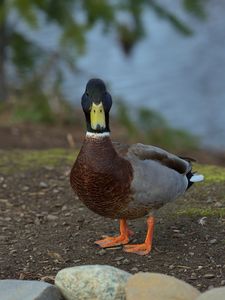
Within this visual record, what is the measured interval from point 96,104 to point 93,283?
95cm

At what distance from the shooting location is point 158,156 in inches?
160

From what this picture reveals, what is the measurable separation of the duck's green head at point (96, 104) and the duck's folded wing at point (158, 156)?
241 millimetres

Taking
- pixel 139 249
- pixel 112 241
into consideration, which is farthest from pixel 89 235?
pixel 139 249

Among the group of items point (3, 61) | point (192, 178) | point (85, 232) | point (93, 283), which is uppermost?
point (3, 61)

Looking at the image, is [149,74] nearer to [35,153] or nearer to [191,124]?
[191,124]

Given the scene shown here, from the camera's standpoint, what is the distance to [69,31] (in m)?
7.32

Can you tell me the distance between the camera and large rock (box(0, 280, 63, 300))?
3.26m

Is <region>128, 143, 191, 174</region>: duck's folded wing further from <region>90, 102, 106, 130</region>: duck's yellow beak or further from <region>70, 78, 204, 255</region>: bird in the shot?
<region>90, 102, 106, 130</region>: duck's yellow beak

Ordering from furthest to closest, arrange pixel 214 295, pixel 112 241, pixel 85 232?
pixel 85 232 < pixel 112 241 < pixel 214 295

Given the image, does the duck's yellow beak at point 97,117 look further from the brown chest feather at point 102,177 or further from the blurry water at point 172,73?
the blurry water at point 172,73

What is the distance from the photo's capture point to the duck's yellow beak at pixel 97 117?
380 centimetres

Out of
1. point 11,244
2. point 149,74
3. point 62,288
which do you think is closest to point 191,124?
point 149,74

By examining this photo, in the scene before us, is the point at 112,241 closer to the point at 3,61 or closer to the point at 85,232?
the point at 85,232

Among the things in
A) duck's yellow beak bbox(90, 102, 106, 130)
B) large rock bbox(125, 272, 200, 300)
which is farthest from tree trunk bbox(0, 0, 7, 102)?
large rock bbox(125, 272, 200, 300)
